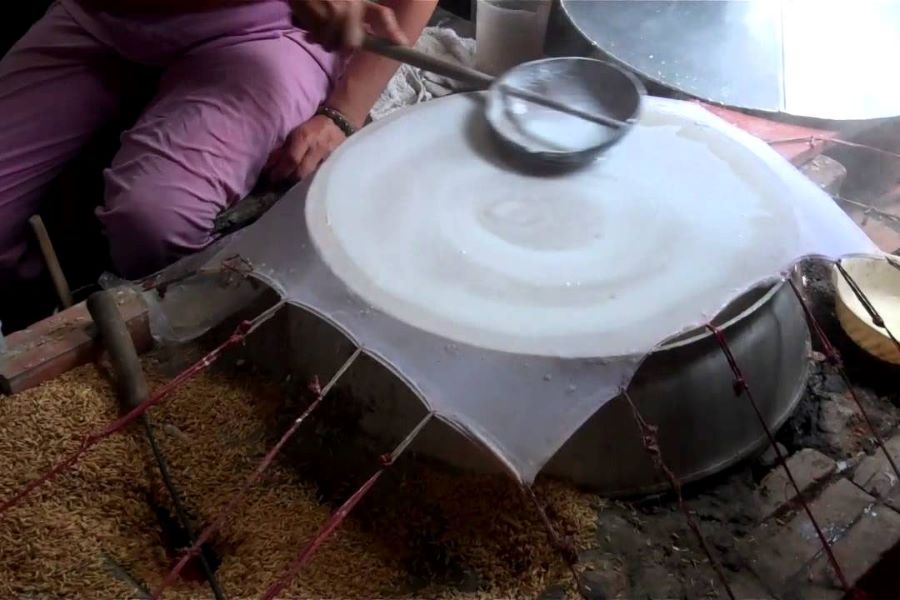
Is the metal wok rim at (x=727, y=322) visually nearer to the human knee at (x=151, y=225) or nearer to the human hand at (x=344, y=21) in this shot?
the human hand at (x=344, y=21)

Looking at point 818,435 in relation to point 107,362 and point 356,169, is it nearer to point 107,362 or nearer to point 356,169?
point 356,169

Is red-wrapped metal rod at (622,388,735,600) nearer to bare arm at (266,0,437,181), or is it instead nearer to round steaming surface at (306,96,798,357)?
round steaming surface at (306,96,798,357)

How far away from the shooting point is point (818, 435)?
49.2 inches

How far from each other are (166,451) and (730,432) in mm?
743

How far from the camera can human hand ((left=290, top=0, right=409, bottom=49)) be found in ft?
4.21

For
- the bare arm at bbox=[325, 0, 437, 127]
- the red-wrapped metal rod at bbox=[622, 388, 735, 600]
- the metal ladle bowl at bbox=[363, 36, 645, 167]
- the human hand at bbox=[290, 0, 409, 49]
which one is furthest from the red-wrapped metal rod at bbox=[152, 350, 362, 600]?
the bare arm at bbox=[325, 0, 437, 127]

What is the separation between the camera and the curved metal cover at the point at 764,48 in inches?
53.2

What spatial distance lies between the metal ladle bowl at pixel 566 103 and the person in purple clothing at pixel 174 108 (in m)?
0.23

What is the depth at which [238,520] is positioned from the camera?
3.58 ft

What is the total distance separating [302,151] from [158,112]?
259mm

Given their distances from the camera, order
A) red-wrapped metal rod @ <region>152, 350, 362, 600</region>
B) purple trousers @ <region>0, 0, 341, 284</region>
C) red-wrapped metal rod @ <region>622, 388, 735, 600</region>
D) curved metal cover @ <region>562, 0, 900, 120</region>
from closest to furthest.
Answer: red-wrapped metal rod @ <region>152, 350, 362, 600</region> → red-wrapped metal rod @ <region>622, 388, 735, 600</region> → curved metal cover @ <region>562, 0, 900, 120</region> → purple trousers @ <region>0, 0, 341, 284</region>

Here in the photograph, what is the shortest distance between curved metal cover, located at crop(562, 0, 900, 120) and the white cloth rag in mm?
487

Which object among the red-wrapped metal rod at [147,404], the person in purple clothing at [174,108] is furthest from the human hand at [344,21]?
the red-wrapped metal rod at [147,404]

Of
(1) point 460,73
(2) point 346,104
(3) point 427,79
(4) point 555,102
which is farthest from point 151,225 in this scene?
(3) point 427,79
